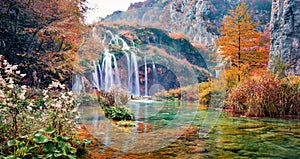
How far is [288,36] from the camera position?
408 inches

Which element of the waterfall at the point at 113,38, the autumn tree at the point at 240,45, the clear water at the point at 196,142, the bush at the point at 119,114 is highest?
the autumn tree at the point at 240,45

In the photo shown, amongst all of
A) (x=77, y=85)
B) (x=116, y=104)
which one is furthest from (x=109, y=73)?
(x=77, y=85)

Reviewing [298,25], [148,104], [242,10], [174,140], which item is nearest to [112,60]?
[148,104]

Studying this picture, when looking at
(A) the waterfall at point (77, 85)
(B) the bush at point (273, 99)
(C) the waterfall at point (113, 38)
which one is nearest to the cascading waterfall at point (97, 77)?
(A) the waterfall at point (77, 85)

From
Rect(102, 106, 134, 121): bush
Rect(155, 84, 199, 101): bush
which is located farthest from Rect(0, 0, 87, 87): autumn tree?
Rect(155, 84, 199, 101): bush

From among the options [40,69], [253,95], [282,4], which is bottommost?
[253,95]

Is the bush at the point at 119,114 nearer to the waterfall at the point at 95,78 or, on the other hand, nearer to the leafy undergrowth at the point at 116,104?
the leafy undergrowth at the point at 116,104

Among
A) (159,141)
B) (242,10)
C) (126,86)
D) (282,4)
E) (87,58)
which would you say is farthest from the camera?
(282,4)

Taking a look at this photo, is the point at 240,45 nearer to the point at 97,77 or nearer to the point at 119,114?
the point at 97,77

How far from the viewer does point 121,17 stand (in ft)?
13.9

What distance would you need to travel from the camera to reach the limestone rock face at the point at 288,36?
1002cm

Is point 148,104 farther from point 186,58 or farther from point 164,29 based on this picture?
point 164,29

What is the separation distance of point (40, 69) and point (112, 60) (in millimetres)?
2088

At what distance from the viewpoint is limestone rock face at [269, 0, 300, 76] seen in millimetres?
10023
